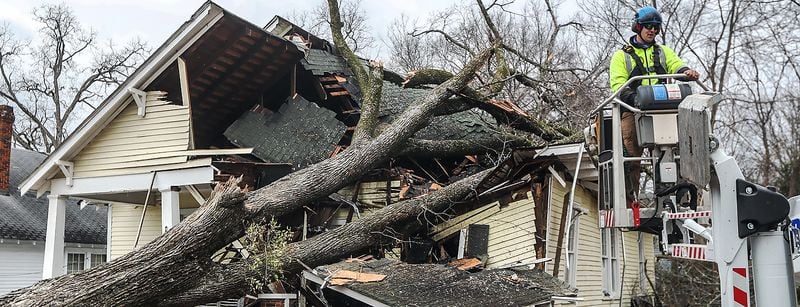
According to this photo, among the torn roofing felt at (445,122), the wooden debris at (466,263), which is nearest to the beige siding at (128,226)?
the torn roofing felt at (445,122)

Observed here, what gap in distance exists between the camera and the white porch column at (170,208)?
10.8 m

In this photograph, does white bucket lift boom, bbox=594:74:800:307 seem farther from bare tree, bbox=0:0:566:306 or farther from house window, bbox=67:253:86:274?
house window, bbox=67:253:86:274

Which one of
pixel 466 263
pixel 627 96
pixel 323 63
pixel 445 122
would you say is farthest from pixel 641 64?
pixel 323 63

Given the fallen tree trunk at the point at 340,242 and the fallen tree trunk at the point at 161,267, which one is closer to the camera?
the fallen tree trunk at the point at 161,267

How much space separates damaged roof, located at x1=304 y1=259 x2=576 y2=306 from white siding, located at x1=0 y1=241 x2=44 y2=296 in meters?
13.0

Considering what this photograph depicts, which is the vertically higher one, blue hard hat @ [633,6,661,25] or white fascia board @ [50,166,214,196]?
blue hard hat @ [633,6,661,25]

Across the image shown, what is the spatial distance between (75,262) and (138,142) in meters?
9.87

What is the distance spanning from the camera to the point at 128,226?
48.3 feet

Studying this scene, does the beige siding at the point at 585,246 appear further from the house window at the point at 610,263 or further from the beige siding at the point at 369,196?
the beige siding at the point at 369,196

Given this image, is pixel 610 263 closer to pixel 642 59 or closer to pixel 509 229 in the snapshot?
pixel 509 229

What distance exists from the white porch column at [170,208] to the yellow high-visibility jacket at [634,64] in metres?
7.72

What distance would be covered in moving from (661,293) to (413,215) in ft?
31.0

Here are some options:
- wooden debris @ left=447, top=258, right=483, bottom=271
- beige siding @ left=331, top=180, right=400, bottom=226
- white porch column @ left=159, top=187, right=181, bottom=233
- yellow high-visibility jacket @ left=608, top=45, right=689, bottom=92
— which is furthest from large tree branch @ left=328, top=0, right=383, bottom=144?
yellow high-visibility jacket @ left=608, top=45, right=689, bottom=92

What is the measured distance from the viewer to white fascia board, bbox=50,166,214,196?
10766 millimetres
